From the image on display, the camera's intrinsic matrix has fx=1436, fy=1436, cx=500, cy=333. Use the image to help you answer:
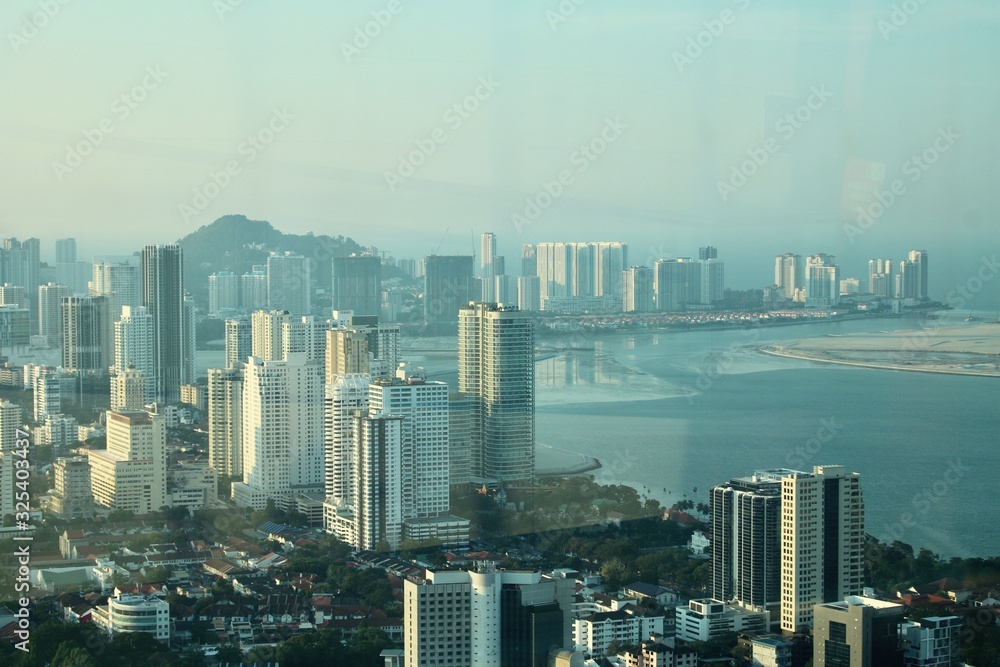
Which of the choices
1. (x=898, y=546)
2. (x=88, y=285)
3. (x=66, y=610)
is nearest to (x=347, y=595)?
(x=66, y=610)

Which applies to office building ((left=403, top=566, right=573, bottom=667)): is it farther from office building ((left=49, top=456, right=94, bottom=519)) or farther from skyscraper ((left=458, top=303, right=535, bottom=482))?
skyscraper ((left=458, top=303, right=535, bottom=482))

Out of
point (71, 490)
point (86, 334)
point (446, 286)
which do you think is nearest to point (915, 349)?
point (446, 286)

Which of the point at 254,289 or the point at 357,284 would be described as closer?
the point at 357,284

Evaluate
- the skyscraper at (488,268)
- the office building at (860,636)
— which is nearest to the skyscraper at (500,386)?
the skyscraper at (488,268)

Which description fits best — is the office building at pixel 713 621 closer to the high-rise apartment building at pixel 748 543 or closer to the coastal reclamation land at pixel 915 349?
the high-rise apartment building at pixel 748 543

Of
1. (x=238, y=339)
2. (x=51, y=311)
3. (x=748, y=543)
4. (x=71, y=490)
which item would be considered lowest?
(x=71, y=490)

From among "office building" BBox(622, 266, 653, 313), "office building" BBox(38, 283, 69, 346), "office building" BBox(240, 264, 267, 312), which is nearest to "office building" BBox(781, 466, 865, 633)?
"office building" BBox(622, 266, 653, 313)

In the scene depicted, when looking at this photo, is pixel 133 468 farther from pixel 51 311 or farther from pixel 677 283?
pixel 51 311
